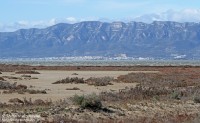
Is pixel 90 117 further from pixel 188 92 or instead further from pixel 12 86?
pixel 12 86

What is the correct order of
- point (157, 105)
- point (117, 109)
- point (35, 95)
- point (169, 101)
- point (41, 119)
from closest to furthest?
point (41, 119), point (117, 109), point (157, 105), point (169, 101), point (35, 95)

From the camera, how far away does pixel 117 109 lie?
23.1m

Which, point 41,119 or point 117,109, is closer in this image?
point 41,119

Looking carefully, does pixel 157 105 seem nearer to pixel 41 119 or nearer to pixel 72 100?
pixel 72 100

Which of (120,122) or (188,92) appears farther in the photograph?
(188,92)

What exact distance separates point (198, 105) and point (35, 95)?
11.7m

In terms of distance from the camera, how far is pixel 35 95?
3219 centimetres

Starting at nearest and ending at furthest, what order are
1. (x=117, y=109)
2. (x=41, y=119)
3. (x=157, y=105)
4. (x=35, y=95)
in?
(x=41, y=119) < (x=117, y=109) < (x=157, y=105) < (x=35, y=95)

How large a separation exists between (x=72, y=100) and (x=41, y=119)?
485cm

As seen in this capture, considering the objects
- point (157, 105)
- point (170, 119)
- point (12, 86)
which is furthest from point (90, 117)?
point (12, 86)

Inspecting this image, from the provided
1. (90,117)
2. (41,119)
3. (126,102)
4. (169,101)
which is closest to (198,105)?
(169,101)

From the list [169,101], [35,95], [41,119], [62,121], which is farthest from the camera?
[35,95]

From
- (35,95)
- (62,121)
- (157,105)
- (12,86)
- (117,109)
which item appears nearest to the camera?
(62,121)

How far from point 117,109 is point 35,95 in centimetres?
1055
